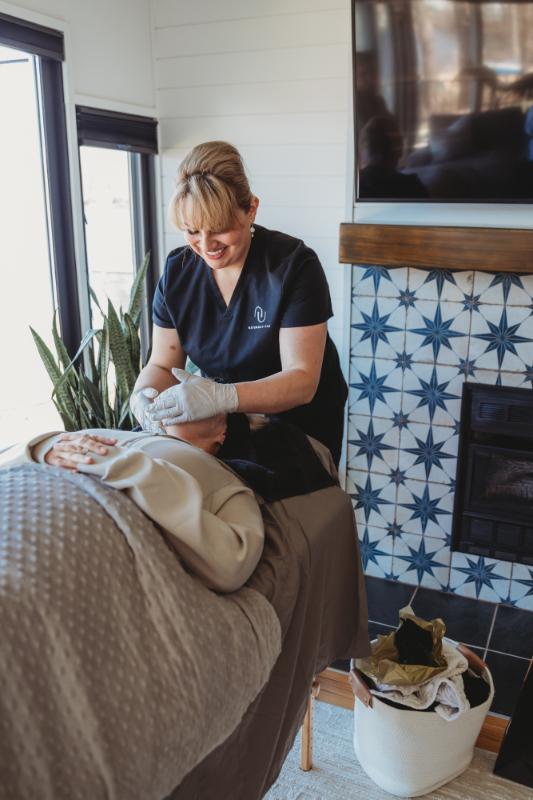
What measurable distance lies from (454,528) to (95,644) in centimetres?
208

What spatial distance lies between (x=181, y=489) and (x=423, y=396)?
170cm

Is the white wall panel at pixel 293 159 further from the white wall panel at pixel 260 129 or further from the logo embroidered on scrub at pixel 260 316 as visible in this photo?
the logo embroidered on scrub at pixel 260 316

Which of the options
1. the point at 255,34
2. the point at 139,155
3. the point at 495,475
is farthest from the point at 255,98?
the point at 495,475

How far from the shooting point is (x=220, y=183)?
1668mm

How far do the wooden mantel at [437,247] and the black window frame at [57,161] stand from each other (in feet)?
3.34

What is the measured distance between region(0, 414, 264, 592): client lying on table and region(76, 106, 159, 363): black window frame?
1.72 m

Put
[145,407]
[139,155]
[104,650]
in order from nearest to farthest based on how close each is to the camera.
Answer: [104,650], [145,407], [139,155]

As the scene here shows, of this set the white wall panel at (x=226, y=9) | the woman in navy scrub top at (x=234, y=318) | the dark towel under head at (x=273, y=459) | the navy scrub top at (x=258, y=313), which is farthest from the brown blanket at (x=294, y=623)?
the white wall panel at (x=226, y=9)

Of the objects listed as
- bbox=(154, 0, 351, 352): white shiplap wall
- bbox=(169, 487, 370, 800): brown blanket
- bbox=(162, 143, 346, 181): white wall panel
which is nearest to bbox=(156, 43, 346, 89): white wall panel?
bbox=(154, 0, 351, 352): white shiplap wall

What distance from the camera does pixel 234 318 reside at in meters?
1.93

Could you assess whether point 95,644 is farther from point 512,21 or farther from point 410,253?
point 512,21

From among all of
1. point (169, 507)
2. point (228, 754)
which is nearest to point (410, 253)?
point (169, 507)

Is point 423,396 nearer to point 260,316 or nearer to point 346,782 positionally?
point 260,316

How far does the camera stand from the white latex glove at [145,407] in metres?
1.67
